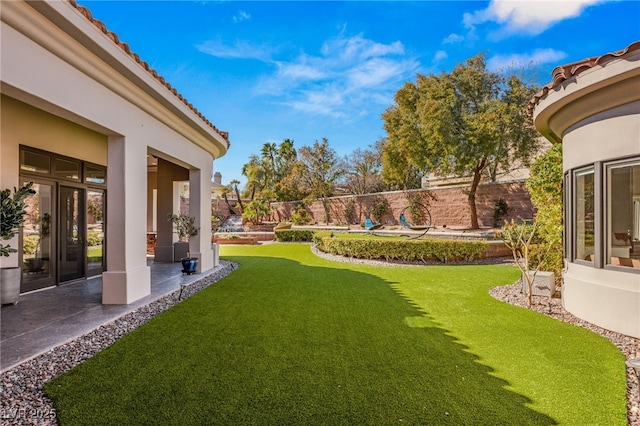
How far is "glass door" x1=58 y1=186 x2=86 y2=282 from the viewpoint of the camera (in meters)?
8.53

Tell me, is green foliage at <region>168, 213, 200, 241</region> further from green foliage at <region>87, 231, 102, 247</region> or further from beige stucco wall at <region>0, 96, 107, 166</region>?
beige stucco wall at <region>0, 96, 107, 166</region>

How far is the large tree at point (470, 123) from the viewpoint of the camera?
765 inches

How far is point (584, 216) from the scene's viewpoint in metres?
6.30

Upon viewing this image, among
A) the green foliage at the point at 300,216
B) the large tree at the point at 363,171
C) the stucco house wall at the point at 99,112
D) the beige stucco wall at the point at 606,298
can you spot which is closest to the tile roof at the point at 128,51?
the stucco house wall at the point at 99,112

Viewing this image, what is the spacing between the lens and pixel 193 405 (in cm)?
329

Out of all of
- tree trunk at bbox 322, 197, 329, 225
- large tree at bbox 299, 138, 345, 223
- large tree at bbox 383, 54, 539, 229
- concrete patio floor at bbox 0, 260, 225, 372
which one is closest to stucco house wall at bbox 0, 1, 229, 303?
concrete patio floor at bbox 0, 260, 225, 372

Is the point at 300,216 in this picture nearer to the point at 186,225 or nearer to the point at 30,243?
the point at 186,225

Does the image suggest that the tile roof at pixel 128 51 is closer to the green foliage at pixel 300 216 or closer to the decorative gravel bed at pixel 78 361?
the decorative gravel bed at pixel 78 361

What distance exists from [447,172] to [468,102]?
14.0ft

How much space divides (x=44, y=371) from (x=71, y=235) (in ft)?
19.7

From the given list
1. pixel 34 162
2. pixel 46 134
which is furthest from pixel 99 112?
pixel 34 162

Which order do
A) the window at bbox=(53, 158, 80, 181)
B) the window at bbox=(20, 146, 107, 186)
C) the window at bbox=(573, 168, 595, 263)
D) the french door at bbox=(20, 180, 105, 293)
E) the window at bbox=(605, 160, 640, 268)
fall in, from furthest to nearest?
the window at bbox=(53, 158, 80, 181), the french door at bbox=(20, 180, 105, 293), the window at bbox=(20, 146, 107, 186), the window at bbox=(573, 168, 595, 263), the window at bbox=(605, 160, 640, 268)

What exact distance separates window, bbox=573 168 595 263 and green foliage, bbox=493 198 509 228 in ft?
53.5

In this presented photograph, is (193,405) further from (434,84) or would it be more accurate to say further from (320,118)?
(320,118)
